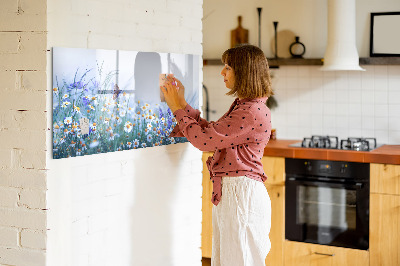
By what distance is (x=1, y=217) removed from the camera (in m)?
2.41

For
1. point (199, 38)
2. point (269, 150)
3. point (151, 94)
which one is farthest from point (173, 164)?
point (269, 150)

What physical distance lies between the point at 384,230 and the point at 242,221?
1690 millimetres

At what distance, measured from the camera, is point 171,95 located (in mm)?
2896

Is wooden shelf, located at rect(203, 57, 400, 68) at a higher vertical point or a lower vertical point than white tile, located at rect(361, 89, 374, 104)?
higher

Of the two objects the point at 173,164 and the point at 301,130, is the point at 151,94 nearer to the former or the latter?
the point at 173,164

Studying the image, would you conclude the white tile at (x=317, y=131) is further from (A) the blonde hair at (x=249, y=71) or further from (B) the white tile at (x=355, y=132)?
(A) the blonde hair at (x=249, y=71)

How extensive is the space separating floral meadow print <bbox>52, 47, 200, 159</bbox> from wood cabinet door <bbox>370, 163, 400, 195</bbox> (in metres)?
1.58

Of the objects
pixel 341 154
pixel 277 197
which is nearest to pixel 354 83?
pixel 341 154

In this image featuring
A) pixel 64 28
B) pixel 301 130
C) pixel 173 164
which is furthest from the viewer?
pixel 301 130

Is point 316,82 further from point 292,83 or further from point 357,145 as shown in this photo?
point 357,145

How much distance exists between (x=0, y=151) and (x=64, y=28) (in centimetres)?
54

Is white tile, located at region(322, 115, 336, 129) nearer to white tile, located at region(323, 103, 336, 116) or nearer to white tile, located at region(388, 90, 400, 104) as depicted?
white tile, located at region(323, 103, 336, 116)

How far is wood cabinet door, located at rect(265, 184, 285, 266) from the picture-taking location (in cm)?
443

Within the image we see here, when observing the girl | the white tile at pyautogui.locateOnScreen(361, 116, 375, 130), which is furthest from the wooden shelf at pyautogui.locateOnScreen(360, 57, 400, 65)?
the girl
